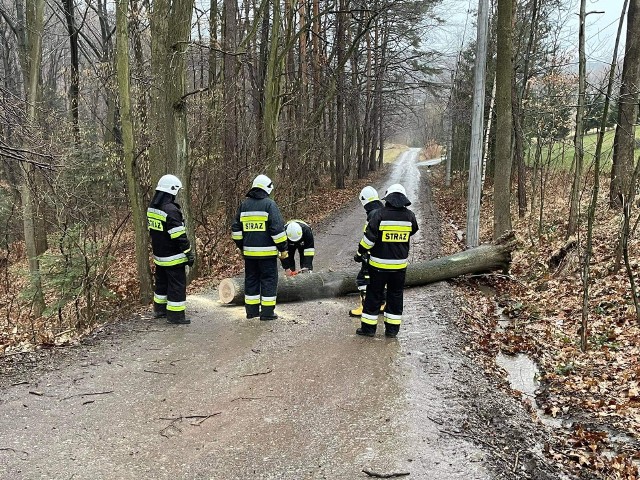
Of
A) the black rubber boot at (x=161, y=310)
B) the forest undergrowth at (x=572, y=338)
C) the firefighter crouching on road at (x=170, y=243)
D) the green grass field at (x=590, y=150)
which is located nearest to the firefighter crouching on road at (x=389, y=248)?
the forest undergrowth at (x=572, y=338)

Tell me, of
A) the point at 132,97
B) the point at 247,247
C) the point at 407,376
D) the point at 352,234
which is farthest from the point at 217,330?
the point at 352,234

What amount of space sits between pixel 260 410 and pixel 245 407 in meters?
0.16

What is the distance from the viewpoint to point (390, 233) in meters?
6.62

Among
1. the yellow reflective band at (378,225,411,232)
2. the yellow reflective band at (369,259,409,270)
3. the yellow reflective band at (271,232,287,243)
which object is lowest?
the yellow reflective band at (369,259,409,270)

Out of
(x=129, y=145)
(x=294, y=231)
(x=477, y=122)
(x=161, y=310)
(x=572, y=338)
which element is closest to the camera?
(x=161, y=310)

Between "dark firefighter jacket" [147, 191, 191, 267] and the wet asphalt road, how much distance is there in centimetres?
102

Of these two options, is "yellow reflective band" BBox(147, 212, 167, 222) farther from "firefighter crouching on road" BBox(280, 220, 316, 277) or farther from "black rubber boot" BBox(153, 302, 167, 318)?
"firefighter crouching on road" BBox(280, 220, 316, 277)

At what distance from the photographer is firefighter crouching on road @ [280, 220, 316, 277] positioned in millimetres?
9078

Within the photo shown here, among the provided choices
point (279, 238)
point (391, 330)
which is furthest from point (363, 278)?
point (279, 238)

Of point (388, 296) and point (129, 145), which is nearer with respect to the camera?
point (388, 296)

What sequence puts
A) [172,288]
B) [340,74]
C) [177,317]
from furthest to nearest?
[340,74] → [177,317] → [172,288]

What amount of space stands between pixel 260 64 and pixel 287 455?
18.5 metres

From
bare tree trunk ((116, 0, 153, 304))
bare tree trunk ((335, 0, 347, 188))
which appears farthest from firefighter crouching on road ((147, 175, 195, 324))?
bare tree trunk ((335, 0, 347, 188))

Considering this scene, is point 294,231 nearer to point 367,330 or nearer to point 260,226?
point 260,226
